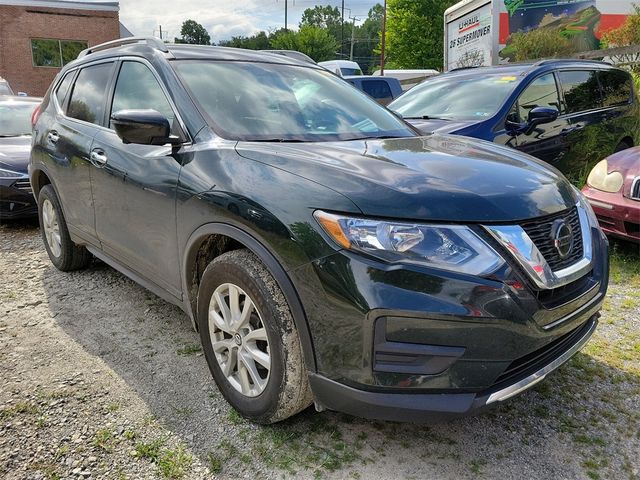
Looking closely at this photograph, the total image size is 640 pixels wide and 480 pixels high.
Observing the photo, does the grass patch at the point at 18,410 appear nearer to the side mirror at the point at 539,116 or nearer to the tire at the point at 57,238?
the tire at the point at 57,238

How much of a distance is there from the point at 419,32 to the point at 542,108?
114 feet

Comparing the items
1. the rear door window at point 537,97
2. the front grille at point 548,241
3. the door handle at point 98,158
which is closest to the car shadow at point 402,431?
the front grille at point 548,241

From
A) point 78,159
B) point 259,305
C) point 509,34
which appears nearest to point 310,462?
point 259,305

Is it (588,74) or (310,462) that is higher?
(588,74)

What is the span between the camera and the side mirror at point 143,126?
247 cm

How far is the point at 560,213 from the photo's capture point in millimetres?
2178

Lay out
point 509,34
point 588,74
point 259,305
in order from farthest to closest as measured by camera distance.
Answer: point 509,34
point 588,74
point 259,305

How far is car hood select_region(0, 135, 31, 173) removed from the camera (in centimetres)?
580

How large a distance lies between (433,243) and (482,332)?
0.35 m

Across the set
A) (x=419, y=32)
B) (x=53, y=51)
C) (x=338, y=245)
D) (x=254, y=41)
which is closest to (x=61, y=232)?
(x=338, y=245)

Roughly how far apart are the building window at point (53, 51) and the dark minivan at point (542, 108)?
26.6 m

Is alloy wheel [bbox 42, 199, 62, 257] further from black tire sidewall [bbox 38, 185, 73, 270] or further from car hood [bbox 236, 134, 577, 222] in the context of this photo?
car hood [bbox 236, 134, 577, 222]

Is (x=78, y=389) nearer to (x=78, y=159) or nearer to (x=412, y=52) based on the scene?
(x=78, y=159)

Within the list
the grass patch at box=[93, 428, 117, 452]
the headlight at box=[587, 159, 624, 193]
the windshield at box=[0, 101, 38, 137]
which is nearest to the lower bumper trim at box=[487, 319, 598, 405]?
the grass patch at box=[93, 428, 117, 452]
